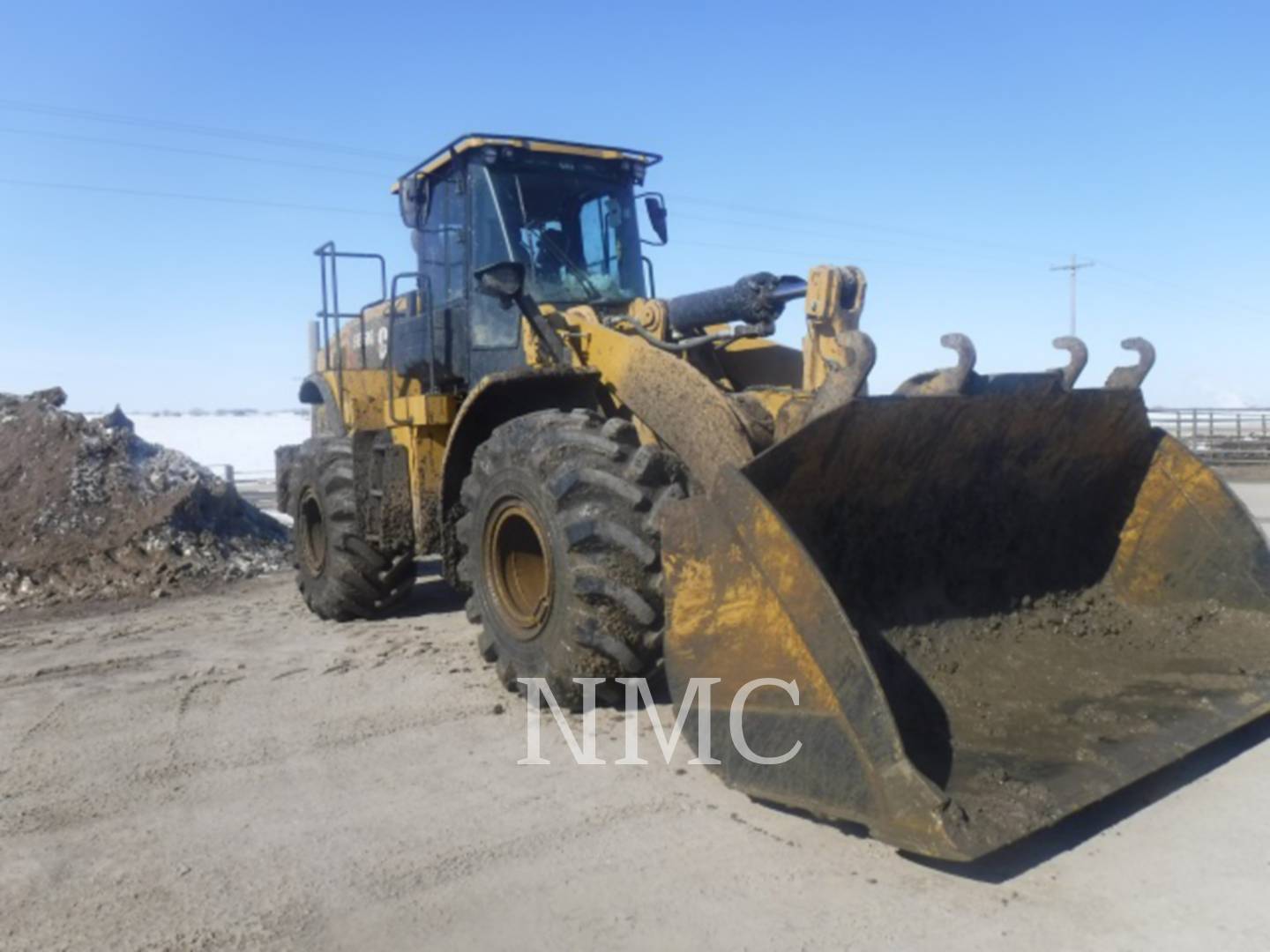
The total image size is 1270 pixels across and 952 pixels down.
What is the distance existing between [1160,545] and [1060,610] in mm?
645

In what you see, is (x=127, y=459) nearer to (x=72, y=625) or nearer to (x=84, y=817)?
(x=72, y=625)

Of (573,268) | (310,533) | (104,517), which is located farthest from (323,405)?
(573,268)

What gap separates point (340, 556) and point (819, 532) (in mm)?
4119

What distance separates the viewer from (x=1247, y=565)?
505 centimetres

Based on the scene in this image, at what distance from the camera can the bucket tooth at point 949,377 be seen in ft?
14.4

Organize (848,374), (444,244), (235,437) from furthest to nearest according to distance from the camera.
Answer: (235,437)
(444,244)
(848,374)

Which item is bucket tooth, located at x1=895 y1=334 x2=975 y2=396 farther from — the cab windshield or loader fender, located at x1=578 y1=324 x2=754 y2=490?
the cab windshield

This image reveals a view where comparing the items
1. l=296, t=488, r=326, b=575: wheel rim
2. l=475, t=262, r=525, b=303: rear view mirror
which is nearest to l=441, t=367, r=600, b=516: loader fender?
l=475, t=262, r=525, b=303: rear view mirror

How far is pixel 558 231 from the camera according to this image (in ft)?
22.5

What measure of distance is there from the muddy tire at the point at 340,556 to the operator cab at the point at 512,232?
981 millimetres

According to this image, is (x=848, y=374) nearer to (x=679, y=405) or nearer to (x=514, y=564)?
(x=679, y=405)

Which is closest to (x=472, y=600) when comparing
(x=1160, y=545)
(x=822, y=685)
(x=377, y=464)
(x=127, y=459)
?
(x=377, y=464)

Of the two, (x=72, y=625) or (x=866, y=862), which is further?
(x=72, y=625)

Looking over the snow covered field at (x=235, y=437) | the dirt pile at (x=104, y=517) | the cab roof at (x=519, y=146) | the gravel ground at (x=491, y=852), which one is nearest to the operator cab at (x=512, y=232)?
the cab roof at (x=519, y=146)
